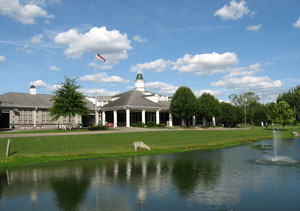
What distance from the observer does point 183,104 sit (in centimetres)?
5316

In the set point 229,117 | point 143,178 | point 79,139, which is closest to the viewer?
point 143,178

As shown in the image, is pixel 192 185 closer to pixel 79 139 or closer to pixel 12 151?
pixel 12 151

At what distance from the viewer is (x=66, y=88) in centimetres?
3909

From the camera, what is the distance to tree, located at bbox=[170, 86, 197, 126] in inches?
2090

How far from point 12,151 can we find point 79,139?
740 centimetres

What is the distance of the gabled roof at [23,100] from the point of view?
47.5 meters

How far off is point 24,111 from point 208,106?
35.9 metres

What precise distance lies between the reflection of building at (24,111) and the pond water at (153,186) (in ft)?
101

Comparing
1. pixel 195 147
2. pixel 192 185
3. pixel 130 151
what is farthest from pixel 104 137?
pixel 192 185

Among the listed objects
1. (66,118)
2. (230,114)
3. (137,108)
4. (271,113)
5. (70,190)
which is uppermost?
(137,108)

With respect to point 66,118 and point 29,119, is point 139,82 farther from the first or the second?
point 29,119

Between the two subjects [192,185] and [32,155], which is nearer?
[192,185]

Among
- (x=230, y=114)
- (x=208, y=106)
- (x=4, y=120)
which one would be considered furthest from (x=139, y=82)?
(x=4, y=120)

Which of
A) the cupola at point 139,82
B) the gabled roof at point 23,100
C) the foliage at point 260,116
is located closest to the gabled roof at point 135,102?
the cupola at point 139,82
